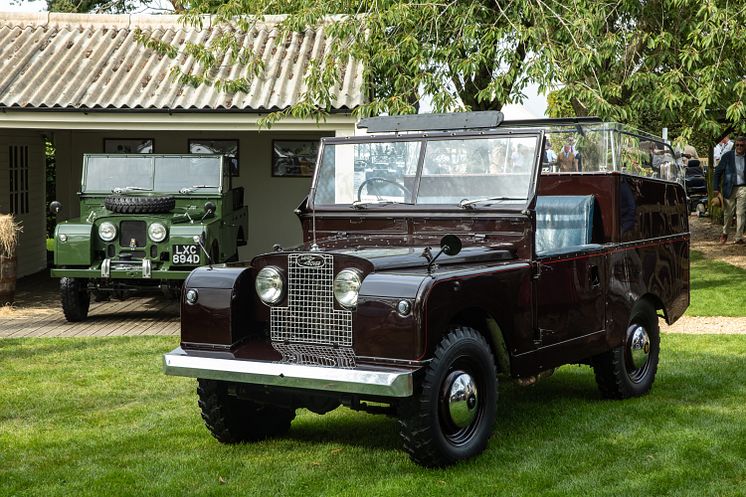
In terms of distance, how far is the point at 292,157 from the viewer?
17.3 m

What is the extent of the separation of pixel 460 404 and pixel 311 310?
95 centimetres

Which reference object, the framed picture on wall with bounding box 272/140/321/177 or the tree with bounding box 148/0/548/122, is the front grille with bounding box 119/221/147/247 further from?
the framed picture on wall with bounding box 272/140/321/177

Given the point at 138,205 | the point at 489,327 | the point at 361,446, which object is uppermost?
the point at 138,205

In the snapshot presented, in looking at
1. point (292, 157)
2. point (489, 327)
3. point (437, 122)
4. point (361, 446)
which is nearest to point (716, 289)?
point (292, 157)

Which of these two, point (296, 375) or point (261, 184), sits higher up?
point (261, 184)

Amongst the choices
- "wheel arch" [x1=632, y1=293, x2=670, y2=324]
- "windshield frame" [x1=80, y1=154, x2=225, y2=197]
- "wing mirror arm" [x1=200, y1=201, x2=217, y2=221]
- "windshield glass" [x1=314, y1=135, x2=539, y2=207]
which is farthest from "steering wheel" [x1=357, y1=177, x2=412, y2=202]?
"windshield frame" [x1=80, y1=154, x2=225, y2=197]

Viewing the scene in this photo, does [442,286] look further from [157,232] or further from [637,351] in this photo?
[157,232]

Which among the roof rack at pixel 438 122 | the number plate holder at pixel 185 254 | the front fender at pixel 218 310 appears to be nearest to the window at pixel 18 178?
the number plate holder at pixel 185 254

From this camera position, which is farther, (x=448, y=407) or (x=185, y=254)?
(x=185, y=254)

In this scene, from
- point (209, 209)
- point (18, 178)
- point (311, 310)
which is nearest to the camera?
point (311, 310)

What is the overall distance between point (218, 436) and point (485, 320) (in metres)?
1.73

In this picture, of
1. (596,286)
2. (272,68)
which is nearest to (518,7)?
(272,68)

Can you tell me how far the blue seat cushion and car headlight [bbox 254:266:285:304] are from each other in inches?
81.7

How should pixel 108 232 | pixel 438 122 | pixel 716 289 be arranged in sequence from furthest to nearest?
pixel 716 289 < pixel 108 232 < pixel 438 122
